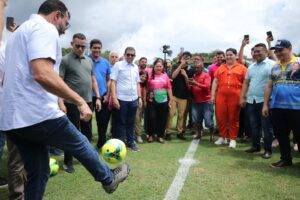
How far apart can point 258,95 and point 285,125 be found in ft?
4.00

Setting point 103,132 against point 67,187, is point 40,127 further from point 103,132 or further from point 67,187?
point 103,132

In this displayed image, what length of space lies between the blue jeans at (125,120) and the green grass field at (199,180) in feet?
2.09

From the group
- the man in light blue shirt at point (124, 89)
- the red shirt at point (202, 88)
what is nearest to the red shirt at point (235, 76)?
the red shirt at point (202, 88)

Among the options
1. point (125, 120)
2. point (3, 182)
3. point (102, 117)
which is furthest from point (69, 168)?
point (125, 120)

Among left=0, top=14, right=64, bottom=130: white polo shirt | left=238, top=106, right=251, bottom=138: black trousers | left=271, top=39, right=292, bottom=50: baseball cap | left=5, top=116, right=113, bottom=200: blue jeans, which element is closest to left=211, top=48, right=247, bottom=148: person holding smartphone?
left=238, top=106, right=251, bottom=138: black trousers

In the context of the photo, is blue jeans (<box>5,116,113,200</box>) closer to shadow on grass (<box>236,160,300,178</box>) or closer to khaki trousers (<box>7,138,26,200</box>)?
khaki trousers (<box>7,138,26,200</box>)

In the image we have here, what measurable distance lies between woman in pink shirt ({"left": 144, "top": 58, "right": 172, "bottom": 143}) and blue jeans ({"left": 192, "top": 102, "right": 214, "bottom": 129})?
0.86 m

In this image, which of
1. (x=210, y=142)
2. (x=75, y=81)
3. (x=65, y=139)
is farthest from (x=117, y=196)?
(x=210, y=142)

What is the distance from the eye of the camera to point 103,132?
24.8ft

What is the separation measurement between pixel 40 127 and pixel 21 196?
135 centimetres

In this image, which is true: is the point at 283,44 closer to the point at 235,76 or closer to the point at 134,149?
the point at 235,76

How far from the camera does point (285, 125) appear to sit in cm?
592

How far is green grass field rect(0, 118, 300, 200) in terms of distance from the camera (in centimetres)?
448

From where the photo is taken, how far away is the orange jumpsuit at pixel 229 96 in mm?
7855
